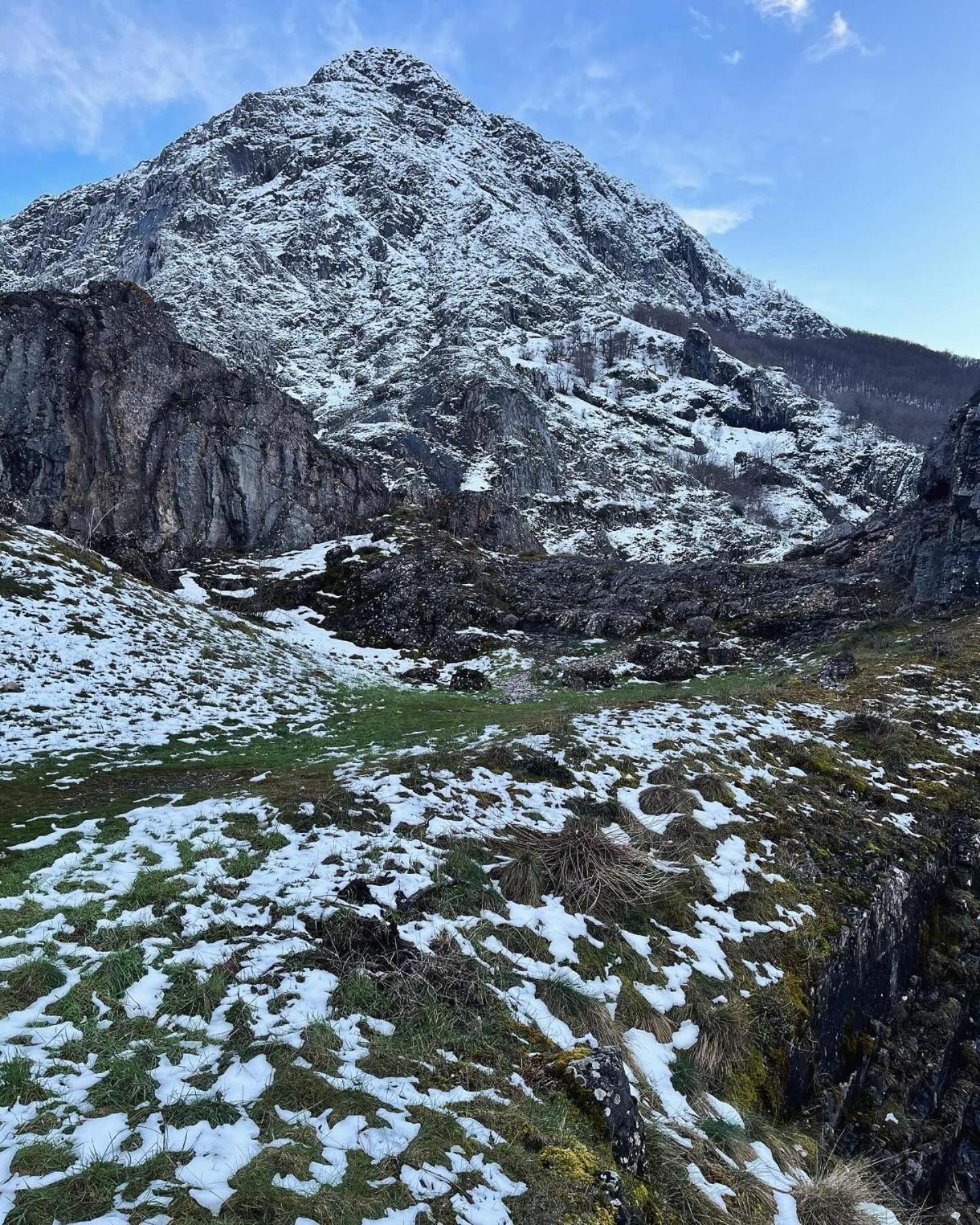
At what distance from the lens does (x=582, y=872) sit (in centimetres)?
777

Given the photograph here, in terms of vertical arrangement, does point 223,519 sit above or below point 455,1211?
above

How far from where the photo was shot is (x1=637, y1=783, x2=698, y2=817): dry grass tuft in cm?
980

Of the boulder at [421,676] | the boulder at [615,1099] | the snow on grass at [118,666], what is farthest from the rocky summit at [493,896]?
the boulder at [421,676]

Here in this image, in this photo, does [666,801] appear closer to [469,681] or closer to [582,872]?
[582,872]

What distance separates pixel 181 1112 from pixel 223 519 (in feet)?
186

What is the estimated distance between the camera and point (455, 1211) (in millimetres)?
3607

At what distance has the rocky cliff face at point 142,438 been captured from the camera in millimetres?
49688

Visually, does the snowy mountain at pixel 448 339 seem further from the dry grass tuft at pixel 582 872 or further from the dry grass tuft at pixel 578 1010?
the dry grass tuft at pixel 578 1010

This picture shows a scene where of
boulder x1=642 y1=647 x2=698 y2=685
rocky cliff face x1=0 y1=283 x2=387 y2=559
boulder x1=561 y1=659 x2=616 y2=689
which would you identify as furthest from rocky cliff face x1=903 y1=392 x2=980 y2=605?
rocky cliff face x1=0 y1=283 x2=387 y2=559

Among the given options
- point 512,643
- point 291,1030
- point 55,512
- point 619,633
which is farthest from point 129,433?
point 291,1030

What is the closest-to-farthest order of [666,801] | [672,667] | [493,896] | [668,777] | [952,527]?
[493,896], [666,801], [668,777], [672,667], [952,527]

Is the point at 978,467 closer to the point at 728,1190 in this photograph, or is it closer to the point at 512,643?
the point at 512,643

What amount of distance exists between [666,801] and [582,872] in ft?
9.22

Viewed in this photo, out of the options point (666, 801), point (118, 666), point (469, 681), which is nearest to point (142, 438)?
point (469, 681)
